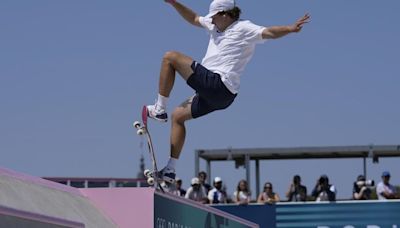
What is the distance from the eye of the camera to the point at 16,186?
6488 mm

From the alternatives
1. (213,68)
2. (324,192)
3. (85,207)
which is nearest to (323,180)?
(324,192)

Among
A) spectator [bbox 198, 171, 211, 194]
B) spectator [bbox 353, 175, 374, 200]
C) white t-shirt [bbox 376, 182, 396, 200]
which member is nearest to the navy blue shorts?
spectator [bbox 198, 171, 211, 194]

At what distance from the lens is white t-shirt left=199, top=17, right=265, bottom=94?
28.9 feet

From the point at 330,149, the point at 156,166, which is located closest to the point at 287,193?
the point at 330,149

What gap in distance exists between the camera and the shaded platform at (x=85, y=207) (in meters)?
6.10

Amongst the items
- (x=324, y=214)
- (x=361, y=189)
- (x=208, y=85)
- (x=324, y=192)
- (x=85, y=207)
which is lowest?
(x=85, y=207)

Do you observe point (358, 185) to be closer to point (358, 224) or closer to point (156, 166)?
point (358, 224)

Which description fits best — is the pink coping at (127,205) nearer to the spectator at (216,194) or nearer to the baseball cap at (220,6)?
the baseball cap at (220,6)

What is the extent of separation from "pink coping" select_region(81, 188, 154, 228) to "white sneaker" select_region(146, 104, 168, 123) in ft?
4.25

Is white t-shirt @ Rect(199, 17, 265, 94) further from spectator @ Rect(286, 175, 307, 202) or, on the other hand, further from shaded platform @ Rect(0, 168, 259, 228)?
spectator @ Rect(286, 175, 307, 202)

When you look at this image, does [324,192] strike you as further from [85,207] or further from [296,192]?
[85,207]

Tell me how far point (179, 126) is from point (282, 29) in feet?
4.45

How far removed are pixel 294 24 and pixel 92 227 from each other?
256 centimetres

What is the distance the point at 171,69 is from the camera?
348 inches
